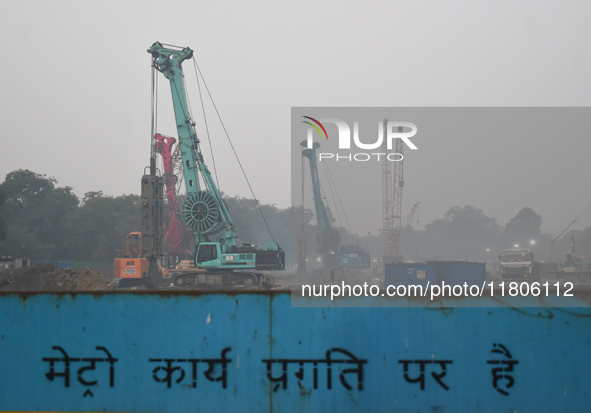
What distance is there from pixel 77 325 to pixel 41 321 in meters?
0.50

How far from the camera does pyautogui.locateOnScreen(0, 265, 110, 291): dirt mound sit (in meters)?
21.2

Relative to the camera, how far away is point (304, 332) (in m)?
7.07

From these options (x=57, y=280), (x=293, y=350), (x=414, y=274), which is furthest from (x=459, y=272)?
(x=293, y=350)

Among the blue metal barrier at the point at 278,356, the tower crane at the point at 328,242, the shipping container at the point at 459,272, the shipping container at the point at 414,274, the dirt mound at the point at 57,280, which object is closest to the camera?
the blue metal barrier at the point at 278,356

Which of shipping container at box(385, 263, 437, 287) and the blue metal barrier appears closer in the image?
the blue metal barrier

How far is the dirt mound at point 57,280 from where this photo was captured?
21219 millimetres

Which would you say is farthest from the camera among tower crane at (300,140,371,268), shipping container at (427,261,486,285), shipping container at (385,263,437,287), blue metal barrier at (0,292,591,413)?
tower crane at (300,140,371,268)

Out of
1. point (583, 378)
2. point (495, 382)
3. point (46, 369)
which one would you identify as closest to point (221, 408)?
point (46, 369)

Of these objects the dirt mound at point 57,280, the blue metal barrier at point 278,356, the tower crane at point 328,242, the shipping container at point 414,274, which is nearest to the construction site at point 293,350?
the blue metal barrier at point 278,356

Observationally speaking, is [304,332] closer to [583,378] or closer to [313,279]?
[583,378]

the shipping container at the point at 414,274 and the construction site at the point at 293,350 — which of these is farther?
the shipping container at the point at 414,274

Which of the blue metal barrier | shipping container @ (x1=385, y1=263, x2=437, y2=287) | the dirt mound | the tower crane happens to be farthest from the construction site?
the tower crane

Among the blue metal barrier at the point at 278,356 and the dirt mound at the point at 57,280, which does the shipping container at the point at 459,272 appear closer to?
the dirt mound at the point at 57,280

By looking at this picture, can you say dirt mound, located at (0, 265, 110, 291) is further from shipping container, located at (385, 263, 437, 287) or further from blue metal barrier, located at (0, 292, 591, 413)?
shipping container, located at (385, 263, 437, 287)
